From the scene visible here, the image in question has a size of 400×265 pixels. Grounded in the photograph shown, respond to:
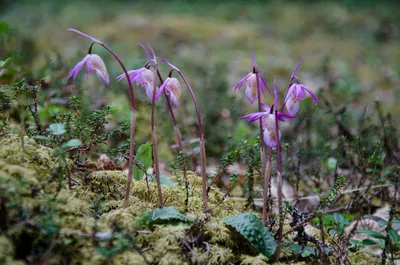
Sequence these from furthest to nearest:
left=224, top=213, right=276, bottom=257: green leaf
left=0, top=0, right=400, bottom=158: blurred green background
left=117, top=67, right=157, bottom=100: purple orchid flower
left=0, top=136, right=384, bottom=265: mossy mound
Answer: left=0, top=0, right=400, bottom=158: blurred green background
left=117, top=67, right=157, bottom=100: purple orchid flower
left=224, top=213, right=276, bottom=257: green leaf
left=0, top=136, right=384, bottom=265: mossy mound

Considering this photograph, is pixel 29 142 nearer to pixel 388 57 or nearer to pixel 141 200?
pixel 141 200

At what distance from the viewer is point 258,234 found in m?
1.44

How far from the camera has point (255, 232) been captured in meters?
1.44

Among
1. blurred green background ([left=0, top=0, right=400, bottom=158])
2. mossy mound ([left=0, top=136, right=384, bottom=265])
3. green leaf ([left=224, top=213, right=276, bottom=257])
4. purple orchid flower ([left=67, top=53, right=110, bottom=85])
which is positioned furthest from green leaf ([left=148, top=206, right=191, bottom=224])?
blurred green background ([left=0, top=0, right=400, bottom=158])

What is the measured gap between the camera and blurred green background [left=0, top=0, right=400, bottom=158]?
3.79 metres

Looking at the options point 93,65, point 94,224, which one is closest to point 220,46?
point 93,65

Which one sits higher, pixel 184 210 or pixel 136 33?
pixel 136 33

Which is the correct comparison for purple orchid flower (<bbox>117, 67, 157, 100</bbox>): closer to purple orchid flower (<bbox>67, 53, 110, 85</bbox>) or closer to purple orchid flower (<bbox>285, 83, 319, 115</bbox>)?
purple orchid flower (<bbox>67, 53, 110, 85</bbox>)

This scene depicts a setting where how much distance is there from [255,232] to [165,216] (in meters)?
0.37

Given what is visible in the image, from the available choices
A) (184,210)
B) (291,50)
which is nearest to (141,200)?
(184,210)

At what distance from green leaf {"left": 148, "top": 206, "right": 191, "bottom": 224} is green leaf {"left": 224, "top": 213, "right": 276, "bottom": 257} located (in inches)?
7.5

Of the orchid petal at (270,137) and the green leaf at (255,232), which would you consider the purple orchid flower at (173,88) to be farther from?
the green leaf at (255,232)

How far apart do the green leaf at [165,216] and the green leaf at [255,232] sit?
0.63 ft

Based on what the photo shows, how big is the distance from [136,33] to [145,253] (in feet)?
22.4
